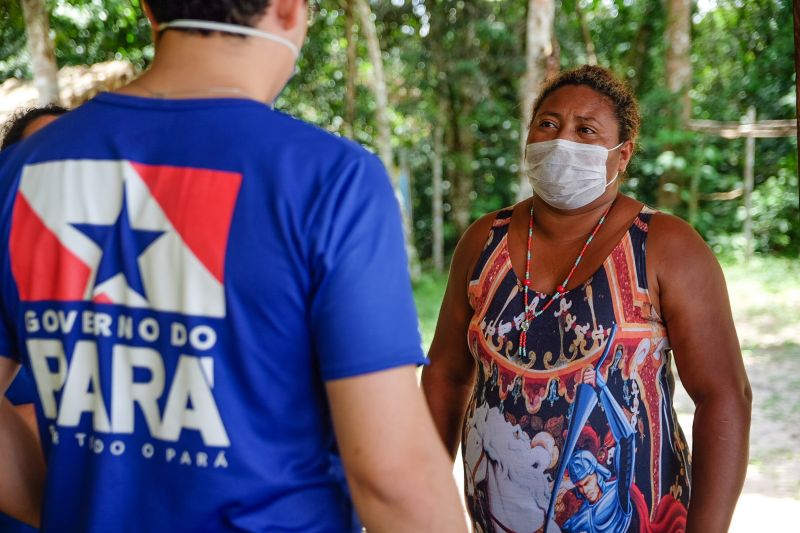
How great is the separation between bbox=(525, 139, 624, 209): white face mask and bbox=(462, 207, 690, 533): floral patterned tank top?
0.61 feet

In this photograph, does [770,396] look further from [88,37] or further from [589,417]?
[88,37]

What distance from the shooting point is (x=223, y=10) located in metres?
1.03

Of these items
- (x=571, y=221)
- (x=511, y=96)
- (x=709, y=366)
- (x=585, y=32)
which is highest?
(x=585, y=32)

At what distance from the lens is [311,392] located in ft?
3.42

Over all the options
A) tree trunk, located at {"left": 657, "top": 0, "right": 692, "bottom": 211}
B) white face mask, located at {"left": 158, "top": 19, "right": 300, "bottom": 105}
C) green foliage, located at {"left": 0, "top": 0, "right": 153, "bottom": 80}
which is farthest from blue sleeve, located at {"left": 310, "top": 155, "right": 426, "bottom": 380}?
tree trunk, located at {"left": 657, "top": 0, "right": 692, "bottom": 211}

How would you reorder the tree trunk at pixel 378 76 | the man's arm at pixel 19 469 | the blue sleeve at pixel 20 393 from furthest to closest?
the tree trunk at pixel 378 76, the blue sleeve at pixel 20 393, the man's arm at pixel 19 469

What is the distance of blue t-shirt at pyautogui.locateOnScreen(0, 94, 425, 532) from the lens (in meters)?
0.97

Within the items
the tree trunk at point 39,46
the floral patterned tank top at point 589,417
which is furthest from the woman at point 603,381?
the tree trunk at point 39,46

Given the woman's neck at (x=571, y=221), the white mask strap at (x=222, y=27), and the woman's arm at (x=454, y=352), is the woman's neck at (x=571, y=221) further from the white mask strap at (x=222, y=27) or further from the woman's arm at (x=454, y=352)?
the white mask strap at (x=222, y=27)

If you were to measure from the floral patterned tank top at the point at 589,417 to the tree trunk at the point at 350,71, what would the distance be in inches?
386

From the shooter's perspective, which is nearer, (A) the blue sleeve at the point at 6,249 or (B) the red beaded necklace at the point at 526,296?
(A) the blue sleeve at the point at 6,249

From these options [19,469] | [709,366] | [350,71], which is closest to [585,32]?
Answer: [350,71]

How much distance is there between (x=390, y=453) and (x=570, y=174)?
1.35 m

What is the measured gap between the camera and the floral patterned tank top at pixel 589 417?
1.88 metres
